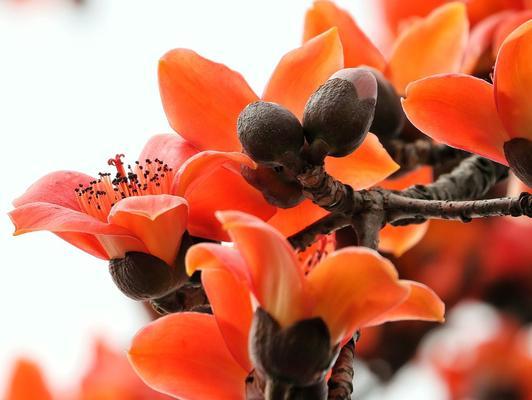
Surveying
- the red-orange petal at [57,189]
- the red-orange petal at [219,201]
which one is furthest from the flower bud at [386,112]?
the red-orange petal at [57,189]

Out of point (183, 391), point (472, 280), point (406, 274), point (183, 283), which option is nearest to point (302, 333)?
point (183, 391)

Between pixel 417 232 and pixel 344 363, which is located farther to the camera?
pixel 417 232

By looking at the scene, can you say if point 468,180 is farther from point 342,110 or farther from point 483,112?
point 342,110

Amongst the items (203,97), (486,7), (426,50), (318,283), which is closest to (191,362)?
(318,283)

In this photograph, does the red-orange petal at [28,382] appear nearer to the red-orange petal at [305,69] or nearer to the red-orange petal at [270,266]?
the red-orange petal at [305,69]

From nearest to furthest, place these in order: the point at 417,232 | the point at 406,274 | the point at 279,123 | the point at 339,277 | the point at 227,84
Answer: the point at 339,277
the point at 279,123
the point at 227,84
the point at 417,232
the point at 406,274

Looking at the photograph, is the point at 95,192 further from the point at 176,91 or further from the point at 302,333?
the point at 302,333

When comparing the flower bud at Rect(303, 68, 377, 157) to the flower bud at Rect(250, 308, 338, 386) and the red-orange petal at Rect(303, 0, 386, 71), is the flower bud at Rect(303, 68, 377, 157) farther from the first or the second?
the red-orange petal at Rect(303, 0, 386, 71)

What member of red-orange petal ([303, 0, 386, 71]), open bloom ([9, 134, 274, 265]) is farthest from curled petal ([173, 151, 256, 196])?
red-orange petal ([303, 0, 386, 71])
